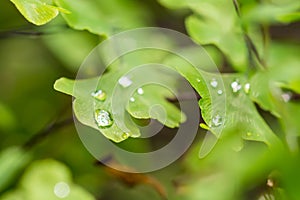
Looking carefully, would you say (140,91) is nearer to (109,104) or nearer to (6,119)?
(109,104)

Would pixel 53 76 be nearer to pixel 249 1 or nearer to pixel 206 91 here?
pixel 249 1

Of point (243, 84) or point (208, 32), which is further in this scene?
point (208, 32)

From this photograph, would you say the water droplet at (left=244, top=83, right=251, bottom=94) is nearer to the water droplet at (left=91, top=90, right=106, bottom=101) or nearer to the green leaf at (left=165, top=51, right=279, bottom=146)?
the green leaf at (left=165, top=51, right=279, bottom=146)

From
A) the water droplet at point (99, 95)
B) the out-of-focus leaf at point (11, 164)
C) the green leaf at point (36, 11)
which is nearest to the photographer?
the green leaf at point (36, 11)

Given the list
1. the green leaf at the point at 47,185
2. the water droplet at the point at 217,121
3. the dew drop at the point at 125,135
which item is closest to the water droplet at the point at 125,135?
the dew drop at the point at 125,135

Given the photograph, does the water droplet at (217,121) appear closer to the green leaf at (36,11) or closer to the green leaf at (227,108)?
the green leaf at (227,108)

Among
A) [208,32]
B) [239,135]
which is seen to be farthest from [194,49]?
[239,135]
